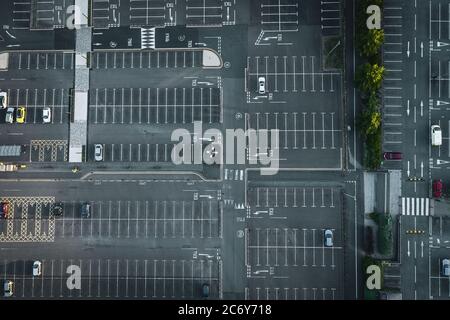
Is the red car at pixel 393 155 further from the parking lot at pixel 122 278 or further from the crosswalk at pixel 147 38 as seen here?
the crosswalk at pixel 147 38

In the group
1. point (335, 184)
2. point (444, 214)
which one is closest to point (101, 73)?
point (335, 184)

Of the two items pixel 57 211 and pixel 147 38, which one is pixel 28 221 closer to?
pixel 57 211

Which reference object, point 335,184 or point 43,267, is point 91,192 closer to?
point 43,267

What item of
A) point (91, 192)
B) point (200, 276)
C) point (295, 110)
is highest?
point (295, 110)

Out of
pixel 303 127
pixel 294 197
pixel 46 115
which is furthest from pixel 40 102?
pixel 294 197

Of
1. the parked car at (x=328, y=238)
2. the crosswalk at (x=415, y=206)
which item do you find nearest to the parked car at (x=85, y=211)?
the parked car at (x=328, y=238)

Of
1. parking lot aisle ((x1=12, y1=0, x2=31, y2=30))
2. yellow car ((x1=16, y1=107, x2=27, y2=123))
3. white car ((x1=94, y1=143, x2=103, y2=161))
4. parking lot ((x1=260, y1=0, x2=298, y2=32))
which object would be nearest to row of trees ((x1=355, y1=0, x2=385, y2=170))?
parking lot ((x1=260, y1=0, x2=298, y2=32))

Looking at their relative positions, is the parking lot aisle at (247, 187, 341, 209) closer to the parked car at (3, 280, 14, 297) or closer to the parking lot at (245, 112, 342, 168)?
the parking lot at (245, 112, 342, 168)
